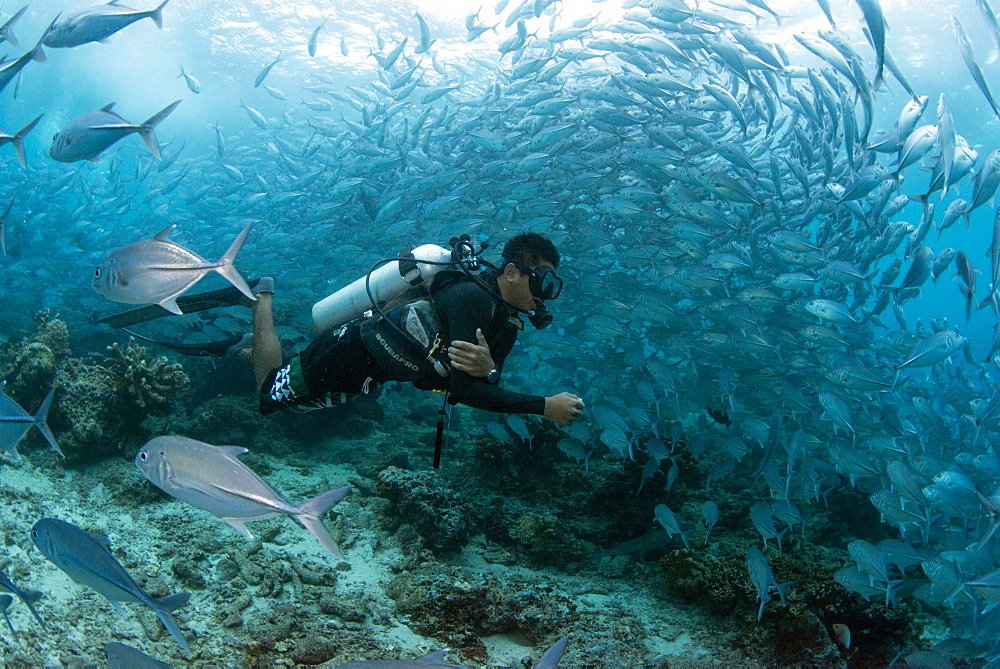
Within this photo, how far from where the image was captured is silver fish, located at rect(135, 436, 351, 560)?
75.5 inches

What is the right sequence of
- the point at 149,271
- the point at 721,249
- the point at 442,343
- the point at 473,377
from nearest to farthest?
the point at 149,271 → the point at 473,377 → the point at 442,343 → the point at 721,249

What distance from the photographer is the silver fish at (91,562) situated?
6.45 ft

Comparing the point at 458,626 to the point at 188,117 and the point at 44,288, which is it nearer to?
the point at 44,288

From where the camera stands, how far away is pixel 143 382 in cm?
541

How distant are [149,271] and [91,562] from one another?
1.34 m

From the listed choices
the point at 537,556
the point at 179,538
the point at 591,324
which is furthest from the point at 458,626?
the point at 591,324

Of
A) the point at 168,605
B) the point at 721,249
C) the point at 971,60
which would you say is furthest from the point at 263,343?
the point at 721,249

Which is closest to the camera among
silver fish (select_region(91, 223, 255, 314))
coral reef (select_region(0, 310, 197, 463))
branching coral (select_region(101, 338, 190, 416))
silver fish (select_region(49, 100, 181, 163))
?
silver fish (select_region(91, 223, 255, 314))

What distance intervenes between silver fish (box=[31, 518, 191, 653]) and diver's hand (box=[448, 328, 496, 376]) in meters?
1.59

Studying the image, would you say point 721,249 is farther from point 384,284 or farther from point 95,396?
point 95,396

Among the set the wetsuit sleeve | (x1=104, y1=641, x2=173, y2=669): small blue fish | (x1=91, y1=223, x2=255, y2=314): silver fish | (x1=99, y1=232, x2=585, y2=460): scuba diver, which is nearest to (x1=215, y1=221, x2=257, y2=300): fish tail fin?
(x1=91, y1=223, x2=255, y2=314): silver fish

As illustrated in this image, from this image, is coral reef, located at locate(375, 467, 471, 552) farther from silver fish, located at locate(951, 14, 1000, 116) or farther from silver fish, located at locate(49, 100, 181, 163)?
silver fish, located at locate(951, 14, 1000, 116)

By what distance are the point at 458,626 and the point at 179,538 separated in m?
2.54

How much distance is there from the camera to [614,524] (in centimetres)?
591
